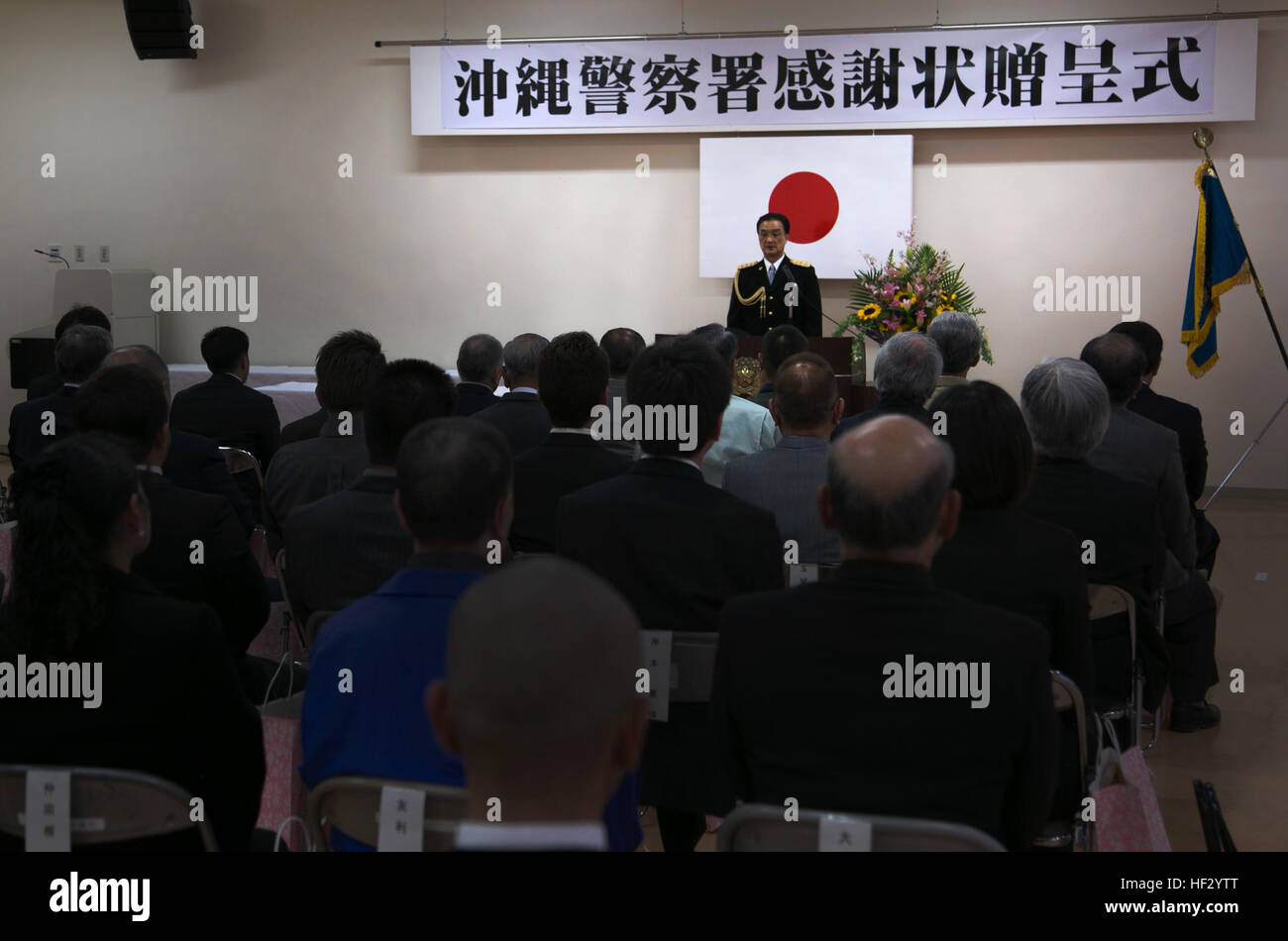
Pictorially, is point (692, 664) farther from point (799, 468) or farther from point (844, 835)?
point (799, 468)

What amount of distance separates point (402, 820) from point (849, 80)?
722 cm

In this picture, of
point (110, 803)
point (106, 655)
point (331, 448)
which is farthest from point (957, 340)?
point (110, 803)

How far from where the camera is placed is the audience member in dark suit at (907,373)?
155 inches

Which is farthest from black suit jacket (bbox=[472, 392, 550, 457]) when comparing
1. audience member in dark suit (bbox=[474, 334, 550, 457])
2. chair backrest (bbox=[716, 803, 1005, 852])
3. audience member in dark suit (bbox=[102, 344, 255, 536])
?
chair backrest (bbox=[716, 803, 1005, 852])

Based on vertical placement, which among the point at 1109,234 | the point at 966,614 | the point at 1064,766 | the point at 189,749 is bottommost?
the point at 1064,766

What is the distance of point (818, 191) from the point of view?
326 inches

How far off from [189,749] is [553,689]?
1070 millimetres

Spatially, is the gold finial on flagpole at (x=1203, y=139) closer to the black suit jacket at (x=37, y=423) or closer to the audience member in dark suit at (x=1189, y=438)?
the audience member in dark suit at (x=1189, y=438)

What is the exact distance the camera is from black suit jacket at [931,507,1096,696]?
2379 millimetres

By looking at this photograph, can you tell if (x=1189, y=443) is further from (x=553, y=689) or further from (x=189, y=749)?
(x=553, y=689)

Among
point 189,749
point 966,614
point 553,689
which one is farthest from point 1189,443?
point 553,689

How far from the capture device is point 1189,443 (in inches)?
181

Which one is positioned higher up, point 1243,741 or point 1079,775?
point 1079,775
